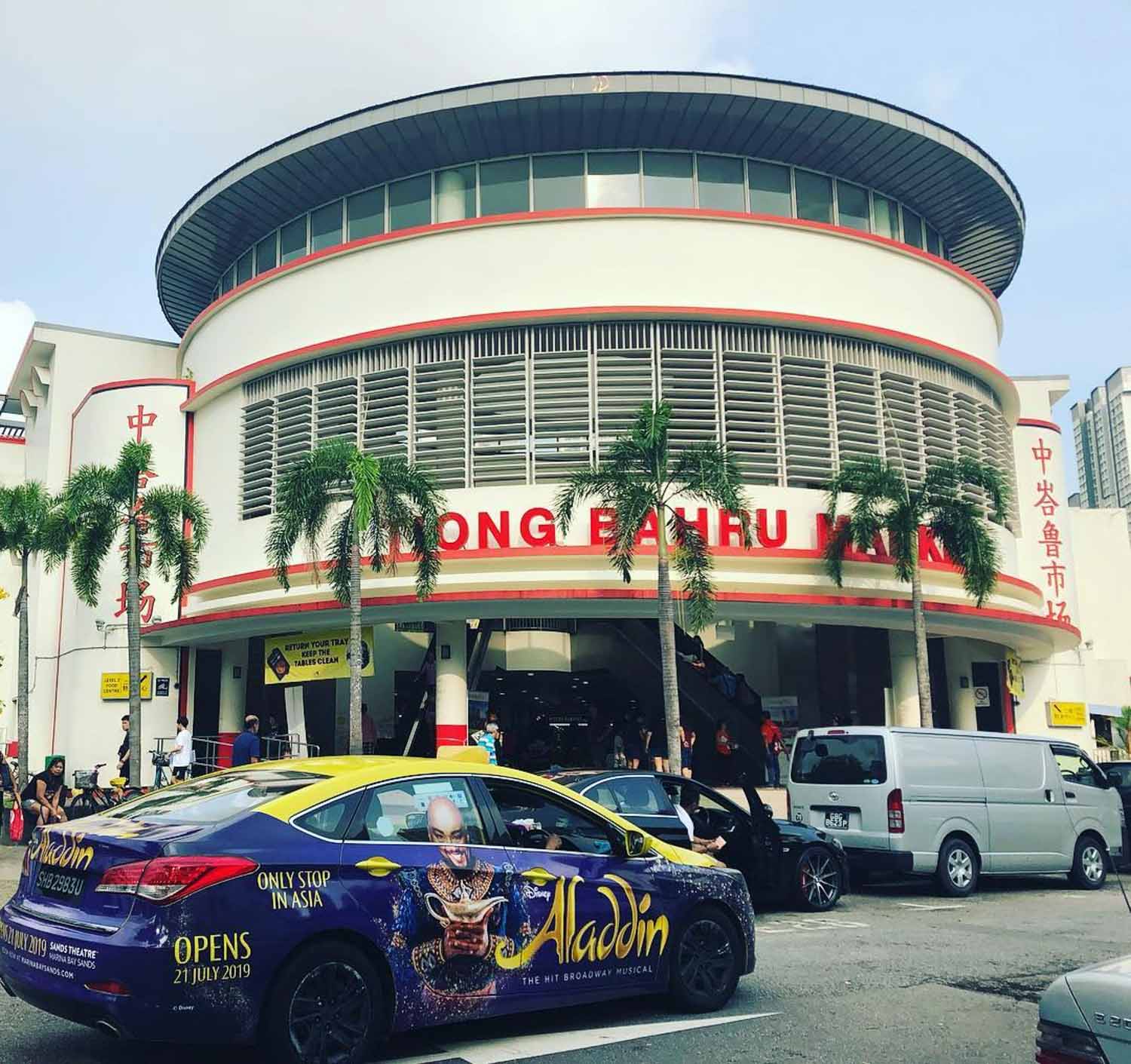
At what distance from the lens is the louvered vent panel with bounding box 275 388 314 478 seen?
24.8 meters

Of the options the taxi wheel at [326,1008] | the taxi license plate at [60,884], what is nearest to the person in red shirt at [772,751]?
the taxi wheel at [326,1008]

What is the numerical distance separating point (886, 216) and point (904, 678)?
33.7 feet

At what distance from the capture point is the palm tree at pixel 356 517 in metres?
20.5

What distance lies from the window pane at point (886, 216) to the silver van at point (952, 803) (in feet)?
48.2

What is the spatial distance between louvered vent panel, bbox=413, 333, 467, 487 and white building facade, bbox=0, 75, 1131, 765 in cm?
5

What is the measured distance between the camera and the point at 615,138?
81.0 feet

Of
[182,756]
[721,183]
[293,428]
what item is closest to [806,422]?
[721,183]

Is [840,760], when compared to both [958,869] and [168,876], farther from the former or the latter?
[168,876]

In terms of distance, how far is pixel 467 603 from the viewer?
21.9 meters

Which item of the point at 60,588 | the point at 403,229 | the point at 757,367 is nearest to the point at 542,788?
the point at 757,367

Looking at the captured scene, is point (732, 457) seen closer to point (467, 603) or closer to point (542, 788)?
point (467, 603)

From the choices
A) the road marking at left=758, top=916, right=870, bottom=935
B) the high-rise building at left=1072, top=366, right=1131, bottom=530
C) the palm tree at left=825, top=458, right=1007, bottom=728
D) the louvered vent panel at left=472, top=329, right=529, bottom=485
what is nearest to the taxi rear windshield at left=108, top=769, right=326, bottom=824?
the road marking at left=758, top=916, right=870, bottom=935

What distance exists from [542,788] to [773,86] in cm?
1996

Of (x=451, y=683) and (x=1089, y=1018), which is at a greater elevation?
(x=451, y=683)
